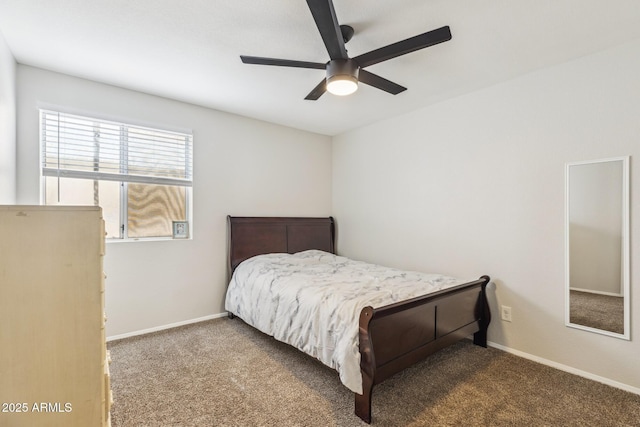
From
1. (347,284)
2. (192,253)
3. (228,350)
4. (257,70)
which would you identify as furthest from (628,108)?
(192,253)

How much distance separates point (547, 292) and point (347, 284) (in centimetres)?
162

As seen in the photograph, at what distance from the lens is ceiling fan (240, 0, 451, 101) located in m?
1.62

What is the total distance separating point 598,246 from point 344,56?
7.54 feet

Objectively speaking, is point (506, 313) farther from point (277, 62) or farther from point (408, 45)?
point (277, 62)

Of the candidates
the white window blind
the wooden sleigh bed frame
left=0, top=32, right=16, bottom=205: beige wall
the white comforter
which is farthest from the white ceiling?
the white comforter

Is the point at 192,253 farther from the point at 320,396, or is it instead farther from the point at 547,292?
the point at 547,292

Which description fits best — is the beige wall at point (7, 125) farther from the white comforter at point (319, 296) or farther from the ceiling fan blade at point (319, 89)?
the ceiling fan blade at point (319, 89)

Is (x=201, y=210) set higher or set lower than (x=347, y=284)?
higher

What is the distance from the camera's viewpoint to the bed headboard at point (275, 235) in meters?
3.54

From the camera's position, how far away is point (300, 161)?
13.9 ft

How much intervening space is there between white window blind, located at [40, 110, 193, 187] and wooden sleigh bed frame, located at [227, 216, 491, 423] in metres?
0.86

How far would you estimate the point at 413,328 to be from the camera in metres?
2.08

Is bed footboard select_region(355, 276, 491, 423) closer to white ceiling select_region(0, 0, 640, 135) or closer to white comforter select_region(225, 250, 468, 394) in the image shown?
white comforter select_region(225, 250, 468, 394)

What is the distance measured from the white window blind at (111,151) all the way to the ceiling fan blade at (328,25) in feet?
7.04
